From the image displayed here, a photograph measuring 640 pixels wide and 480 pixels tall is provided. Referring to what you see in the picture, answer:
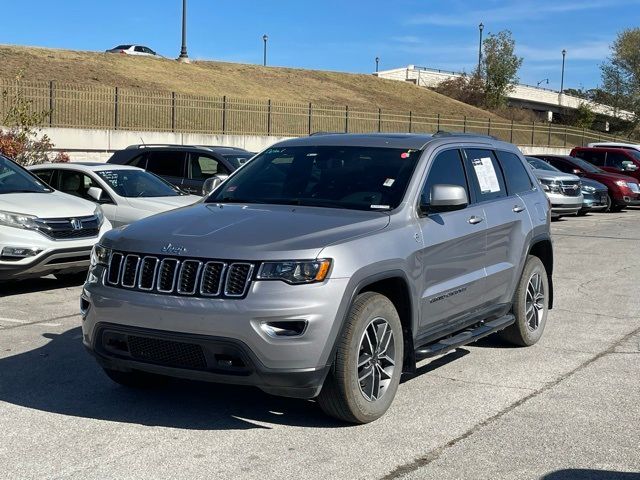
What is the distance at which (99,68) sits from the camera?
155ft

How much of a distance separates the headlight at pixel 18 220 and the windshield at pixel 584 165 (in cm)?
1959

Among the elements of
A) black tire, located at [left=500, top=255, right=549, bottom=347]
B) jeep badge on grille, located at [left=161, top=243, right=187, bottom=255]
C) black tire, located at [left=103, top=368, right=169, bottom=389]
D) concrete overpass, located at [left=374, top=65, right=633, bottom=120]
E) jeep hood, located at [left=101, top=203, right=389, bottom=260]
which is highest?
A: concrete overpass, located at [left=374, top=65, right=633, bottom=120]

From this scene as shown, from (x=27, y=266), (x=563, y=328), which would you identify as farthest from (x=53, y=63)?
(x=563, y=328)

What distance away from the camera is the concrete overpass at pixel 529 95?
81.2 m

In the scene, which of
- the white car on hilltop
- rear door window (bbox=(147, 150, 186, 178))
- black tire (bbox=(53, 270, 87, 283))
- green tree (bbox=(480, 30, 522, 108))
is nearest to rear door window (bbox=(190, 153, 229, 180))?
rear door window (bbox=(147, 150, 186, 178))

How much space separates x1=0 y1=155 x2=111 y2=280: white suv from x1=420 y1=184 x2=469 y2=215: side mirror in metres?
5.45

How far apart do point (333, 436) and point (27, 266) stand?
5742mm

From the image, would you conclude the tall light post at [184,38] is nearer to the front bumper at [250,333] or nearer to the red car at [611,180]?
the red car at [611,180]

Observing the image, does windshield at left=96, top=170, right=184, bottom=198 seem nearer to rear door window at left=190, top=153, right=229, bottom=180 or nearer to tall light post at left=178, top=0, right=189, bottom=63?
rear door window at left=190, top=153, right=229, bottom=180

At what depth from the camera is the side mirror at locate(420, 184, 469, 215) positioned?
591cm

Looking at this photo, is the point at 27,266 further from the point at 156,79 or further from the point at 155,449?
the point at 156,79

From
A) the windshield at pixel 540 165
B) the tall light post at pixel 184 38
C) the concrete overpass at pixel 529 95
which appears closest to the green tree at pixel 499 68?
the concrete overpass at pixel 529 95

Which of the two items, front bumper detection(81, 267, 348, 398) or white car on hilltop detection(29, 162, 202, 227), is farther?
white car on hilltop detection(29, 162, 202, 227)

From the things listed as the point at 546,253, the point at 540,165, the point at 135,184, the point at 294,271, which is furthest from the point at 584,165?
the point at 294,271
